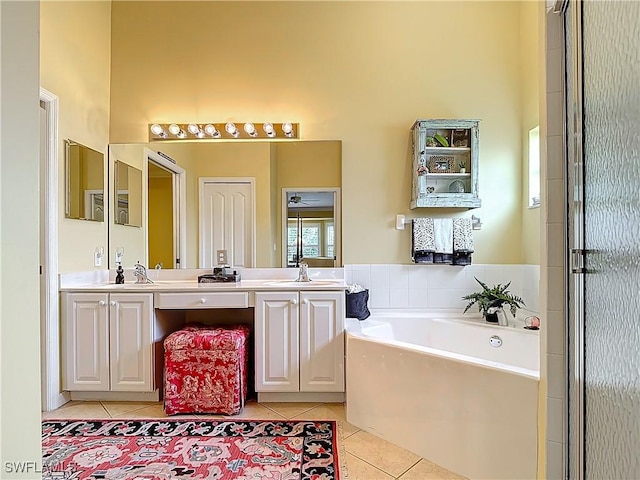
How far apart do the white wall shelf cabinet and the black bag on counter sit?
2.68 ft

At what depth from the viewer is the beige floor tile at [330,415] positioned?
2238 mm

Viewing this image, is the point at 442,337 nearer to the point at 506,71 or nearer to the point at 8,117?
the point at 506,71

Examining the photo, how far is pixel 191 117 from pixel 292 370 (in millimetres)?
2159

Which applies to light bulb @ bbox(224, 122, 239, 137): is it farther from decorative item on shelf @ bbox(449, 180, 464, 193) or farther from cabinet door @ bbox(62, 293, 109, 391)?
decorative item on shelf @ bbox(449, 180, 464, 193)

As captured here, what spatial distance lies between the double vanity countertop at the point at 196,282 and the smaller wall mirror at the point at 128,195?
0.43 m

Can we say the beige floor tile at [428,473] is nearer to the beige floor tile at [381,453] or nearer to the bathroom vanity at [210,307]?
the beige floor tile at [381,453]

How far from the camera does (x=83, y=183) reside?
280 cm

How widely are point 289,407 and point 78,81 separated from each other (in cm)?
275

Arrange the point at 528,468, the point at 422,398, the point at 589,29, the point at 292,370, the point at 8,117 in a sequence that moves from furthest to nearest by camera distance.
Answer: the point at 292,370 < the point at 422,398 < the point at 528,468 < the point at 589,29 < the point at 8,117


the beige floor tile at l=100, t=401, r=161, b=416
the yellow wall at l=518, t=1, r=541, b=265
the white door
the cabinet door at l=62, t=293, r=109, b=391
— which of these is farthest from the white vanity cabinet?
the yellow wall at l=518, t=1, r=541, b=265

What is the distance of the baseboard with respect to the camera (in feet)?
8.51

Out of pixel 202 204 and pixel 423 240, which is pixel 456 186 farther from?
pixel 202 204

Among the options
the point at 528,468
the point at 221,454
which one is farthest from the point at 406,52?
the point at 221,454

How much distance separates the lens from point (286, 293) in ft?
8.34
